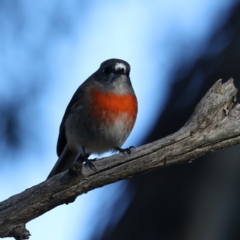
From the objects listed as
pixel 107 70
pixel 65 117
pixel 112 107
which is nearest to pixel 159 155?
pixel 112 107

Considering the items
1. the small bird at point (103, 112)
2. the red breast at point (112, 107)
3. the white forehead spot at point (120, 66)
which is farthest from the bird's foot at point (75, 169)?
the white forehead spot at point (120, 66)

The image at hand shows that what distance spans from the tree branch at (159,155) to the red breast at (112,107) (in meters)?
1.06

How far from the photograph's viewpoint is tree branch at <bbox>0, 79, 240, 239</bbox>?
6254mm

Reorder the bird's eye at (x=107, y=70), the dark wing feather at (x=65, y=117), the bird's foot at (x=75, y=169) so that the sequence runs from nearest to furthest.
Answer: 1. the bird's foot at (x=75, y=169)
2. the bird's eye at (x=107, y=70)
3. the dark wing feather at (x=65, y=117)

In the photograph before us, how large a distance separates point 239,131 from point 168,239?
1.63 meters

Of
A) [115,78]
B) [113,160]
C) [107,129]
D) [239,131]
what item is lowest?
[239,131]

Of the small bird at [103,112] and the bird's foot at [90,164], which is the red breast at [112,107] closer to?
the small bird at [103,112]

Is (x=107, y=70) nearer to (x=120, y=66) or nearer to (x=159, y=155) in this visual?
(x=120, y=66)

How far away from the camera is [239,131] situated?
6.26 meters

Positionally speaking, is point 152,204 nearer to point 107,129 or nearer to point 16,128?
point 107,129

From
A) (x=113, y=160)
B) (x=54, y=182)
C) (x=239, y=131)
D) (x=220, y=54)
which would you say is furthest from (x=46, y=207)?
(x=220, y=54)

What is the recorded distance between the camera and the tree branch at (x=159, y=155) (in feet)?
20.5

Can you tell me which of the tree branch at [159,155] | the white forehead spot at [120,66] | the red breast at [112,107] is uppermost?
the white forehead spot at [120,66]

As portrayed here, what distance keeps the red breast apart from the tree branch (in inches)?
41.6
